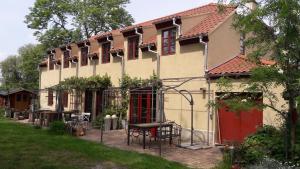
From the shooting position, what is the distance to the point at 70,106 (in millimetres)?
29406

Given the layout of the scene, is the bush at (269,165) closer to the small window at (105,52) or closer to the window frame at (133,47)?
the window frame at (133,47)

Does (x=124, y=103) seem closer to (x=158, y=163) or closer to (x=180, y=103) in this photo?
(x=180, y=103)

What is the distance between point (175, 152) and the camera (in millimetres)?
14281

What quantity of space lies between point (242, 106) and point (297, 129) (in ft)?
10.1

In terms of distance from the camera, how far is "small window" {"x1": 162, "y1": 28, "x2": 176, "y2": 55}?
19625 mm

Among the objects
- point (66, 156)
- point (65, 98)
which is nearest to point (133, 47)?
point (65, 98)

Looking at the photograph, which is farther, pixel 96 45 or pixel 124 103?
pixel 96 45

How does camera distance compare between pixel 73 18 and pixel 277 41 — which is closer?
pixel 277 41

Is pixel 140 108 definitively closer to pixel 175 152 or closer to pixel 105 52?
pixel 105 52

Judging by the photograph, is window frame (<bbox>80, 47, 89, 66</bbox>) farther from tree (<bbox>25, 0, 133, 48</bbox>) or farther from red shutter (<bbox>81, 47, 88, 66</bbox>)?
tree (<bbox>25, 0, 133, 48</bbox>)

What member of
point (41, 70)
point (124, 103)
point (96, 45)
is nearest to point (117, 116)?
point (124, 103)

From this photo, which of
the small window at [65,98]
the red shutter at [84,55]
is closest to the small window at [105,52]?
the red shutter at [84,55]

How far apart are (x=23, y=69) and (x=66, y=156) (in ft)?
147

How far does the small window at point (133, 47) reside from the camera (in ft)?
74.4
